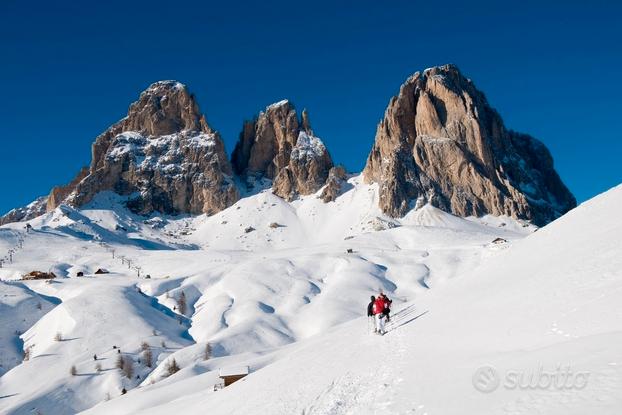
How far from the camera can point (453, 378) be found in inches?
460

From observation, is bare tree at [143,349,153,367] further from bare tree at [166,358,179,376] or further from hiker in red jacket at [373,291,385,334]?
hiker in red jacket at [373,291,385,334]

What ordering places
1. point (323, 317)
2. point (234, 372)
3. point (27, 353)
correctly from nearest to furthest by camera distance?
point (234, 372)
point (27, 353)
point (323, 317)

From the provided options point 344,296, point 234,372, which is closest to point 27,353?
point 344,296

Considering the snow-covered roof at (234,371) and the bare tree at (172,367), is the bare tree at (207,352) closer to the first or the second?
the bare tree at (172,367)

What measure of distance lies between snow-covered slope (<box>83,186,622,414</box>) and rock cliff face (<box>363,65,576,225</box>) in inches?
5702

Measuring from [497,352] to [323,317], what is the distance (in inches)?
2302

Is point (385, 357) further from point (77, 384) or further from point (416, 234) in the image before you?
point (416, 234)

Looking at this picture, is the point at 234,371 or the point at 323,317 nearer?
the point at 234,371

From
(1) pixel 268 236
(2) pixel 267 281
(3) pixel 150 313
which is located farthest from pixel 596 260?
(1) pixel 268 236

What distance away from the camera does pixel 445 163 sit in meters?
182

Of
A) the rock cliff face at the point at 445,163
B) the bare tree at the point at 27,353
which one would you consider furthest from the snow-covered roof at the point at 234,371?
the rock cliff face at the point at 445,163

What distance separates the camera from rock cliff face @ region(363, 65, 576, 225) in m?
173

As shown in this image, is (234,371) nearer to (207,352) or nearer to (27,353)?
(207,352)

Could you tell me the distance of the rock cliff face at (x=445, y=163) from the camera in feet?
566
